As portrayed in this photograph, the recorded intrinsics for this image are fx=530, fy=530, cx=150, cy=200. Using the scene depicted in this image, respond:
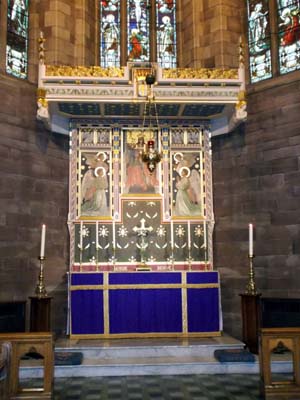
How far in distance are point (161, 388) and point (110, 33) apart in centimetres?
847

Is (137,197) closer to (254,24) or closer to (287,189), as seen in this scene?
(287,189)

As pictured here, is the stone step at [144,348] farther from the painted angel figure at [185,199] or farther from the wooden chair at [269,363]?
the painted angel figure at [185,199]

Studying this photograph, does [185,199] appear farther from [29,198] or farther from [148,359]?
[148,359]

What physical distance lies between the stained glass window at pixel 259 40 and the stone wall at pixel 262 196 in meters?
0.55

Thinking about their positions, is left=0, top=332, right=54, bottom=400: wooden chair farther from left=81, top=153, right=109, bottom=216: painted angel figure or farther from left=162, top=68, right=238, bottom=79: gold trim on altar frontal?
left=162, top=68, right=238, bottom=79: gold trim on altar frontal

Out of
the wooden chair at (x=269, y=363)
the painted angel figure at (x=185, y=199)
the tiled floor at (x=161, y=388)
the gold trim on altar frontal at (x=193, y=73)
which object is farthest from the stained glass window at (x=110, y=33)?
the wooden chair at (x=269, y=363)

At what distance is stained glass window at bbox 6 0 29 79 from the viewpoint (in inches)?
431

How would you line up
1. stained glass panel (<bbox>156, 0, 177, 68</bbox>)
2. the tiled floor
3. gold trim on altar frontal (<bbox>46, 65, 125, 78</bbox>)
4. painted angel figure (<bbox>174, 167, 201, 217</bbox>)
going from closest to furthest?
the tiled floor → gold trim on altar frontal (<bbox>46, 65, 125, 78</bbox>) → painted angel figure (<bbox>174, 167, 201, 217</bbox>) → stained glass panel (<bbox>156, 0, 177, 68</bbox>)

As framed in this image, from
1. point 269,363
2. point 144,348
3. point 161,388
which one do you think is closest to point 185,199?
point 144,348

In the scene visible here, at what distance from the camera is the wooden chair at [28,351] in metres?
6.51

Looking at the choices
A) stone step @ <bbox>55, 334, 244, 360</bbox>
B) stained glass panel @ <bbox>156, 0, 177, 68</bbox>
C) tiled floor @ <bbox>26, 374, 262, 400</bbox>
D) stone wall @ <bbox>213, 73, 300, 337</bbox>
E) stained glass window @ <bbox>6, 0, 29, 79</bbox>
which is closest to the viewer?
tiled floor @ <bbox>26, 374, 262, 400</bbox>

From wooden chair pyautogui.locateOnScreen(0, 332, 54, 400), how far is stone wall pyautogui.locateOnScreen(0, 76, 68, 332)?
3.36 meters

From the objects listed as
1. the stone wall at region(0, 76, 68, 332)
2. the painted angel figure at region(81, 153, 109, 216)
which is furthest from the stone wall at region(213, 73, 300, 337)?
the stone wall at region(0, 76, 68, 332)

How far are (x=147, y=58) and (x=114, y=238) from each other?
14.7ft
